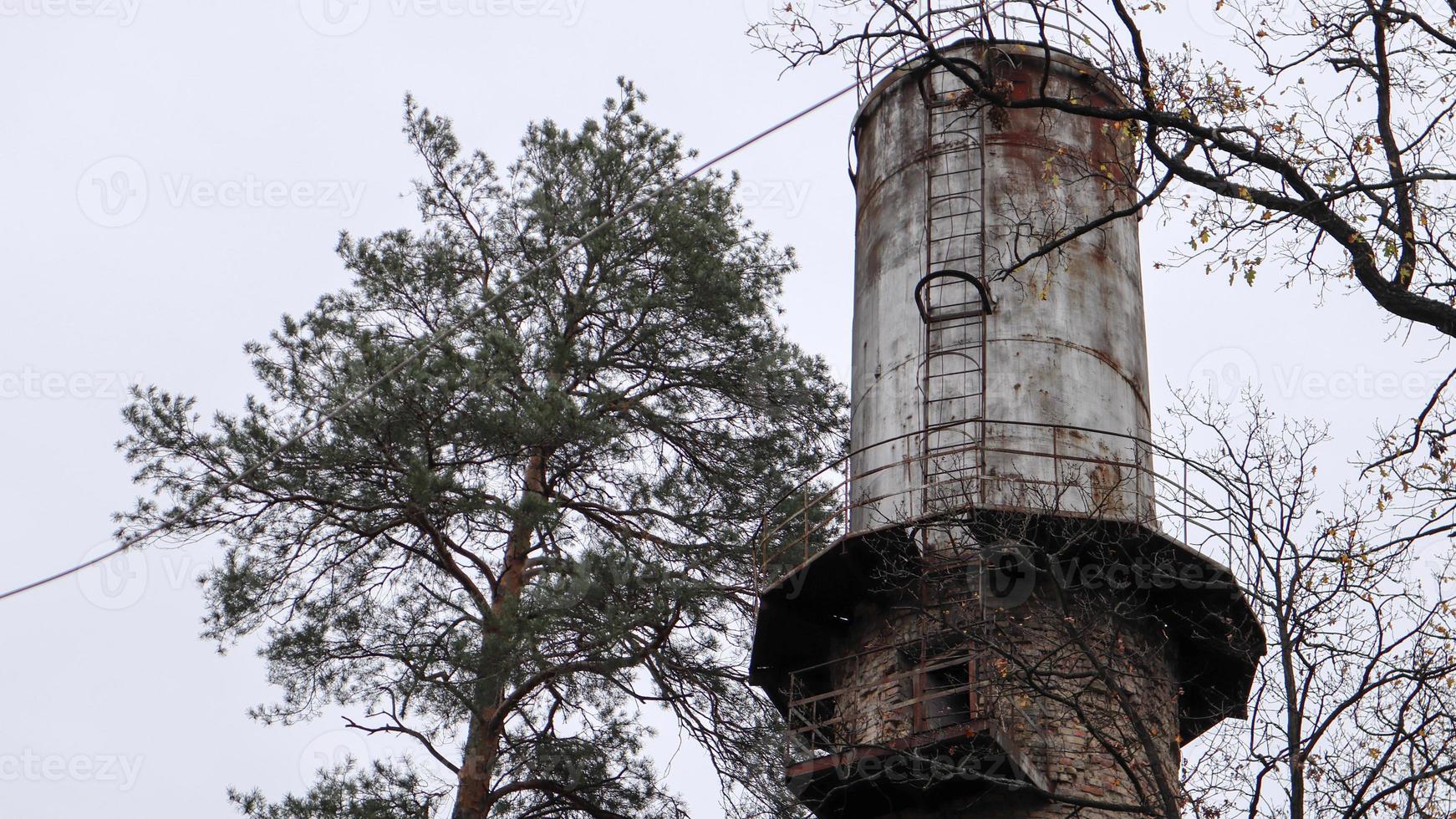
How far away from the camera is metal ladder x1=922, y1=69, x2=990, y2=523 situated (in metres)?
13.1

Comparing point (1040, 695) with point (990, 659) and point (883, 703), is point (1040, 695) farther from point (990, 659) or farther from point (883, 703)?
point (883, 703)

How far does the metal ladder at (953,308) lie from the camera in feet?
43.0

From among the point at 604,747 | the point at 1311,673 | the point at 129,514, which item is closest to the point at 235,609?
the point at 129,514

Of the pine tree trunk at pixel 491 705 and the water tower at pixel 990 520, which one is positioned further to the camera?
the pine tree trunk at pixel 491 705

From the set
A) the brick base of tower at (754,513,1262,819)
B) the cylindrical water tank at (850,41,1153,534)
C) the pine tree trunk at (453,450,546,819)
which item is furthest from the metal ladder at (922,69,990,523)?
the pine tree trunk at (453,450,546,819)

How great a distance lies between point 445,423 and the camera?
15.5m

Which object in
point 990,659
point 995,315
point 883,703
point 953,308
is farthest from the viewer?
point 953,308

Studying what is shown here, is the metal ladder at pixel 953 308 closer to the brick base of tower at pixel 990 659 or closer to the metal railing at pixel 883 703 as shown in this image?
the brick base of tower at pixel 990 659

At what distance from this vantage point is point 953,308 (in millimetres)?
13922

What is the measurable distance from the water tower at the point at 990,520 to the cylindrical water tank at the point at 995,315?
0.08 feet

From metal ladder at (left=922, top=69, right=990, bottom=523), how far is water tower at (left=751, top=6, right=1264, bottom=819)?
21 mm

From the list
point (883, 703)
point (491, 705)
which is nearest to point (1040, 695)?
point (883, 703)

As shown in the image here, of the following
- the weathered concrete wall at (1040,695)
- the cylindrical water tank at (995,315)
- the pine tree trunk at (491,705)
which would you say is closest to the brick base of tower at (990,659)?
the weathered concrete wall at (1040,695)

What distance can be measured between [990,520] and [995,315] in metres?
2.09
